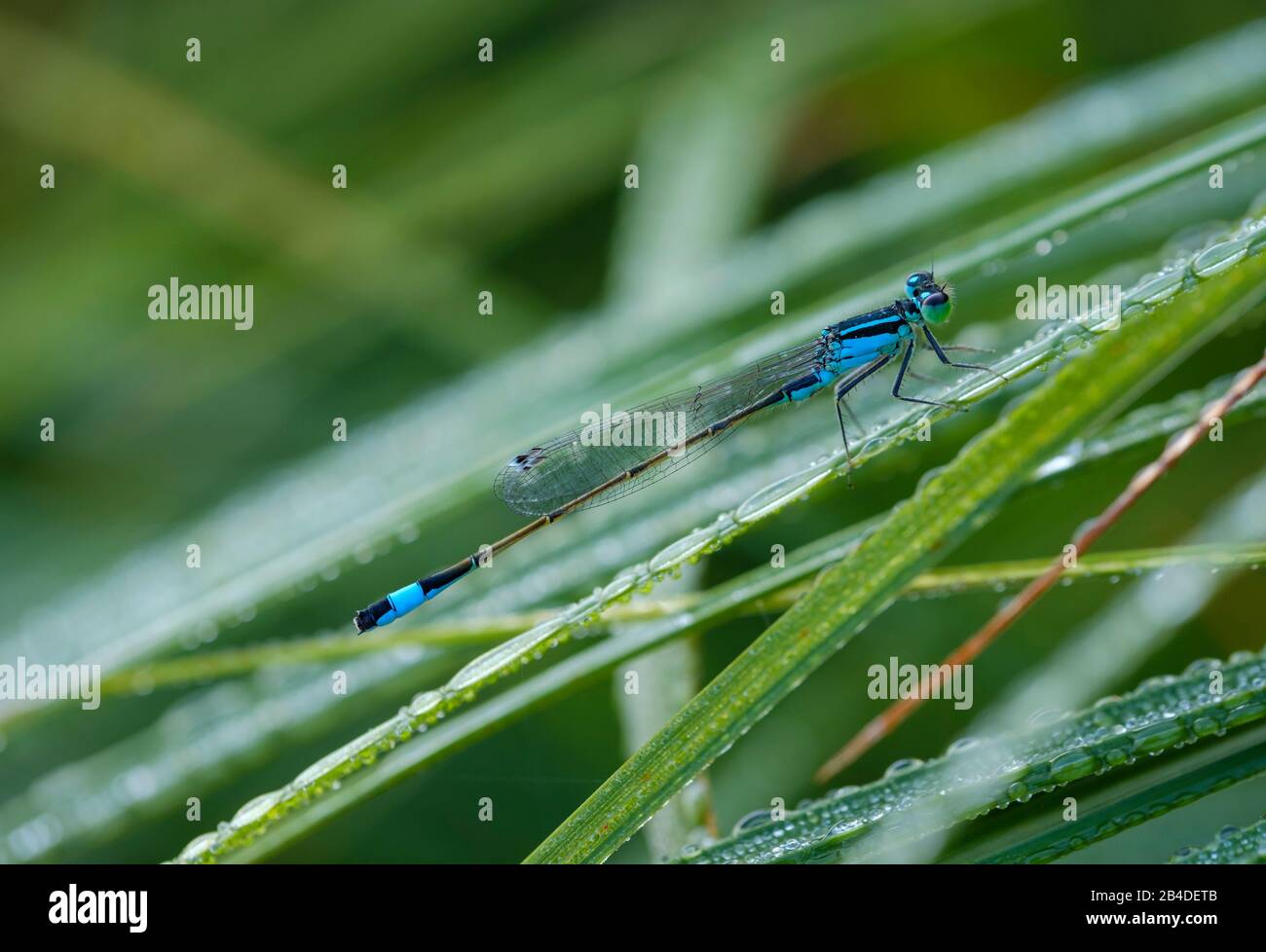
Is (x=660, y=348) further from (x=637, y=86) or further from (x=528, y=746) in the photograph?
(x=637, y=86)

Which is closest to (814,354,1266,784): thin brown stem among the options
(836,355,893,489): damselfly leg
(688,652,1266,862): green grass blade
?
(688,652,1266,862): green grass blade

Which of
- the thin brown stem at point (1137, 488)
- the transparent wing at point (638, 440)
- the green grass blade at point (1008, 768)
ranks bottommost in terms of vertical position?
the green grass blade at point (1008, 768)

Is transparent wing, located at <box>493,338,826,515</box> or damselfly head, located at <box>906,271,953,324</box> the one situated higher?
damselfly head, located at <box>906,271,953,324</box>

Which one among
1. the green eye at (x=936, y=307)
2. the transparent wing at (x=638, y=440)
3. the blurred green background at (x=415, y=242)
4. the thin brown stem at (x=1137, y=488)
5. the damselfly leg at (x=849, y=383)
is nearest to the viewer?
A: the thin brown stem at (x=1137, y=488)

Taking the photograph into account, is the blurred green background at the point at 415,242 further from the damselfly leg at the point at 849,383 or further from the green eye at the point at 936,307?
the green eye at the point at 936,307

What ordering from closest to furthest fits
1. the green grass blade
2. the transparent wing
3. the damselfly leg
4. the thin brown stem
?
the green grass blade
the thin brown stem
the damselfly leg
the transparent wing

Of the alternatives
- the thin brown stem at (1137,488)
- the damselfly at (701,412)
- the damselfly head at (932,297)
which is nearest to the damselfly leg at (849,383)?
the damselfly at (701,412)

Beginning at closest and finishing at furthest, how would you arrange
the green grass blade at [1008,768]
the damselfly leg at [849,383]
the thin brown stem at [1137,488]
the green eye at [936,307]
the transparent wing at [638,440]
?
1. the green grass blade at [1008,768]
2. the thin brown stem at [1137,488]
3. the damselfly leg at [849,383]
4. the green eye at [936,307]
5. the transparent wing at [638,440]

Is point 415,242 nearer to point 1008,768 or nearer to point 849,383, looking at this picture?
point 849,383

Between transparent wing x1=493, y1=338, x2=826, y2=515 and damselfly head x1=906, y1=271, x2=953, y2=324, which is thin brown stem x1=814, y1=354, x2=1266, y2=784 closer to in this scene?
damselfly head x1=906, y1=271, x2=953, y2=324
